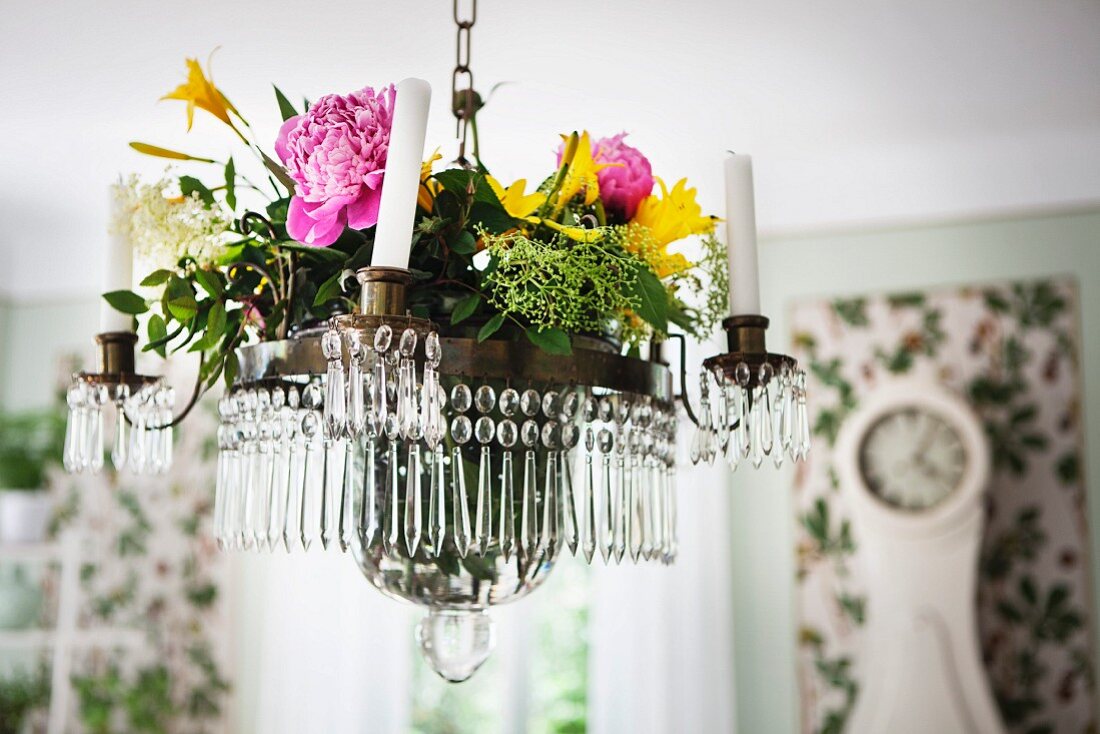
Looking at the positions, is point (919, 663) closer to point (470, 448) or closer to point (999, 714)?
point (999, 714)

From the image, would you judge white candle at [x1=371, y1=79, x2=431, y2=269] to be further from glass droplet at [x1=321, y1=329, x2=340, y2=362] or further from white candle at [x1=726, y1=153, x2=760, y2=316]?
white candle at [x1=726, y1=153, x2=760, y2=316]

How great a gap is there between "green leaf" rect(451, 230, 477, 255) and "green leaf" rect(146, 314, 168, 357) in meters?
0.28

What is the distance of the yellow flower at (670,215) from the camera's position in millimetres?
931

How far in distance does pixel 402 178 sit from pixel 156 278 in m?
0.29

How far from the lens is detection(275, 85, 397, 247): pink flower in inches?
30.9

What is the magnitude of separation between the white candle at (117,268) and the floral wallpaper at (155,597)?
2279 millimetres

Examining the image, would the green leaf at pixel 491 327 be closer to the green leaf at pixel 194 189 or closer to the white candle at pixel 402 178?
the white candle at pixel 402 178

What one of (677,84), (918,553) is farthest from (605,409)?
(918,553)

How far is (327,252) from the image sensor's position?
0.85m

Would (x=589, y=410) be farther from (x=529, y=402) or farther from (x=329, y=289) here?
(x=329, y=289)

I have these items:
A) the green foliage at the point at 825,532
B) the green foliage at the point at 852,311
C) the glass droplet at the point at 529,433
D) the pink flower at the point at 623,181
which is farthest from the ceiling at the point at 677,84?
the glass droplet at the point at 529,433

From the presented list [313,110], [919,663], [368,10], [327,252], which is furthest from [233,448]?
[919,663]

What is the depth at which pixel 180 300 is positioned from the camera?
89 centimetres

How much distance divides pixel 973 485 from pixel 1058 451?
1.02 feet
